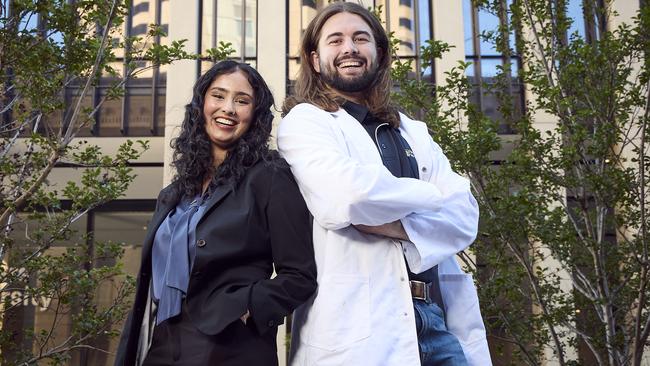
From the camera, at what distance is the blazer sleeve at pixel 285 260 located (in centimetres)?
264

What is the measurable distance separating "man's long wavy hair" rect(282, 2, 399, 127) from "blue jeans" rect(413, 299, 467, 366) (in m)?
0.87

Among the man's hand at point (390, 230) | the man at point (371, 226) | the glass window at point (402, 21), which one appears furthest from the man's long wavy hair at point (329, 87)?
the glass window at point (402, 21)

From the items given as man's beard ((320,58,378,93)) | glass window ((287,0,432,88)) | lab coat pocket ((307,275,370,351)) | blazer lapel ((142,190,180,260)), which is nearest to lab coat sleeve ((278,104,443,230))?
lab coat pocket ((307,275,370,351))

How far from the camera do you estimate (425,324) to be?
264 centimetres

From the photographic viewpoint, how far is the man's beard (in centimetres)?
306

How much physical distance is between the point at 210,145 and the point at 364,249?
886 millimetres

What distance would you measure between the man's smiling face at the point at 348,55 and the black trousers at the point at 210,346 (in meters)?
1.09

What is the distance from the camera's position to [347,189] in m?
2.59

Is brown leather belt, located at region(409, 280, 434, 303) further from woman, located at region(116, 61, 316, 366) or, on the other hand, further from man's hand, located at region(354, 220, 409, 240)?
woman, located at region(116, 61, 316, 366)

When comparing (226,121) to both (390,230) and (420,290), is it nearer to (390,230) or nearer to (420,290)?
(390,230)

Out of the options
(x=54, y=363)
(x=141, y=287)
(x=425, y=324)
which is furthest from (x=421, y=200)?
(x=54, y=363)

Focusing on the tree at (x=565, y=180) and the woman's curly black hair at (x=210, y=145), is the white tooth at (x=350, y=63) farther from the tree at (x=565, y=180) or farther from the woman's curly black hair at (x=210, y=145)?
the tree at (x=565, y=180)

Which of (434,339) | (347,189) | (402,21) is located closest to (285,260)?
(347,189)

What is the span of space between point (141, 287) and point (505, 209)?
5700 mm
